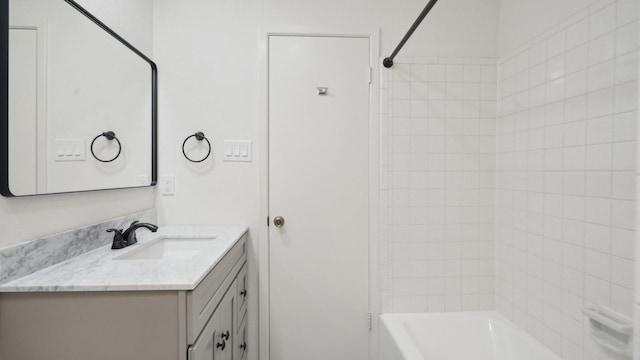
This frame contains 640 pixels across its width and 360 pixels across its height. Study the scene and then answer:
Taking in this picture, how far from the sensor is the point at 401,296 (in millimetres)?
1652

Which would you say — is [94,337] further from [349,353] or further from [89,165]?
[349,353]

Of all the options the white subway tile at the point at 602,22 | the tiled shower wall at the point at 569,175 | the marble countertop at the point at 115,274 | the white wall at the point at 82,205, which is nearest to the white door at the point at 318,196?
the marble countertop at the point at 115,274

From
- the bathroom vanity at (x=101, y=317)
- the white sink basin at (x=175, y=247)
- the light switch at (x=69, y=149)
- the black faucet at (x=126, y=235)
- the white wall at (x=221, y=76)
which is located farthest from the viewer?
the white wall at (x=221, y=76)

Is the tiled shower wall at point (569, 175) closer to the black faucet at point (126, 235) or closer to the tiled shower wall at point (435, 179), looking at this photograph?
the tiled shower wall at point (435, 179)

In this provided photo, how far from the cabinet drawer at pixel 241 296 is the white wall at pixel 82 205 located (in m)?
0.70

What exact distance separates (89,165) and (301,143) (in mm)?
1033

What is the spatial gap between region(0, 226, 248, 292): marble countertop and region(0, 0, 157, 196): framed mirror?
293 millimetres

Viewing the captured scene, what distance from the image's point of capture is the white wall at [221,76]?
160cm

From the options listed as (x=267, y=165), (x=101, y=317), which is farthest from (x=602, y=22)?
(x=101, y=317)

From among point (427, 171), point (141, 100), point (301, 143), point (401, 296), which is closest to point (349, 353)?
point (401, 296)

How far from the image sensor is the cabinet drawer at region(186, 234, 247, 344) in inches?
32.7

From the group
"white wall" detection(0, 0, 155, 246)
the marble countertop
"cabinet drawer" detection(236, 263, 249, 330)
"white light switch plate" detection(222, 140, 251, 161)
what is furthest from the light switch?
"cabinet drawer" detection(236, 263, 249, 330)

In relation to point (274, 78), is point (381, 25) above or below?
above

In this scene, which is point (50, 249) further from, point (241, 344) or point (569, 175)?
point (569, 175)
